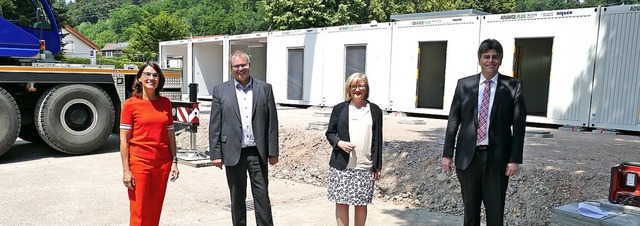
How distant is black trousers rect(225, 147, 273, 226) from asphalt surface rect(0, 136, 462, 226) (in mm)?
973

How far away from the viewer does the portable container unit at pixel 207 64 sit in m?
21.3

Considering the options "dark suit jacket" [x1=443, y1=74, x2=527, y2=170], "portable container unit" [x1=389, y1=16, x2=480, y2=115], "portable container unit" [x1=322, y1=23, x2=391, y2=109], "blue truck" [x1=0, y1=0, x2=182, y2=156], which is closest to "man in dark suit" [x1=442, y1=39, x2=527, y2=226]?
"dark suit jacket" [x1=443, y1=74, x2=527, y2=170]

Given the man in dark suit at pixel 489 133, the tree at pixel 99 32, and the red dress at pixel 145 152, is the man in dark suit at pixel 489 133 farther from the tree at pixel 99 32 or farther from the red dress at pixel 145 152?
the tree at pixel 99 32

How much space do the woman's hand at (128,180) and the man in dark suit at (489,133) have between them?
244cm

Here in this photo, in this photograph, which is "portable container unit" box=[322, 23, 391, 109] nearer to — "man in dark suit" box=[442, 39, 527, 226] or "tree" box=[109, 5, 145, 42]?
"man in dark suit" box=[442, 39, 527, 226]

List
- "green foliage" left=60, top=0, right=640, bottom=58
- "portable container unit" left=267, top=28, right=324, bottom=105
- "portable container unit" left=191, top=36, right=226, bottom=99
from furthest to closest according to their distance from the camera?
1. "green foliage" left=60, top=0, right=640, bottom=58
2. "portable container unit" left=191, top=36, right=226, bottom=99
3. "portable container unit" left=267, top=28, right=324, bottom=105

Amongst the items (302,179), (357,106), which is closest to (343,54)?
(302,179)

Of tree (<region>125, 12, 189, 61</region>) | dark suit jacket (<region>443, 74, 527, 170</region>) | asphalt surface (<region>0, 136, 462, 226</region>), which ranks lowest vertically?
asphalt surface (<region>0, 136, 462, 226</region>)

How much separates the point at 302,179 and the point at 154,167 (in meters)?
3.87

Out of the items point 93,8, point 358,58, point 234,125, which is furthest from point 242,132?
point 93,8

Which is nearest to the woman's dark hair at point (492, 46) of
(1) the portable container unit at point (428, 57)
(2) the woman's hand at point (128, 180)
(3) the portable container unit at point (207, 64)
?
(2) the woman's hand at point (128, 180)

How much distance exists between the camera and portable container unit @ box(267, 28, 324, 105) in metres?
16.0

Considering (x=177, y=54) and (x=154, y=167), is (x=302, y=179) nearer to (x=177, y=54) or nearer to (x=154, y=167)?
(x=154, y=167)

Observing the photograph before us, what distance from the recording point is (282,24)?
32188 millimetres
